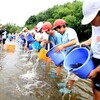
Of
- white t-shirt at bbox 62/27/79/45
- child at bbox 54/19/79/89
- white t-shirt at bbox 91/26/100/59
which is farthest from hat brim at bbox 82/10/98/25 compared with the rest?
white t-shirt at bbox 62/27/79/45

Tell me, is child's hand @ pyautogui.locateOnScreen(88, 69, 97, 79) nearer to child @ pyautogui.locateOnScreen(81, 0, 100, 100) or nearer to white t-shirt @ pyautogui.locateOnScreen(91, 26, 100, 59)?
child @ pyautogui.locateOnScreen(81, 0, 100, 100)

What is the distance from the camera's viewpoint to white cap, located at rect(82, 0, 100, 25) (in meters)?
2.37

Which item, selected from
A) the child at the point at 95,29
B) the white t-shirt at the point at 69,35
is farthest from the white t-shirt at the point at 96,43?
the white t-shirt at the point at 69,35

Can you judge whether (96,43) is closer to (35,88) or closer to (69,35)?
(69,35)

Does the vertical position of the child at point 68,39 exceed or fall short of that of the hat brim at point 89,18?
it falls short

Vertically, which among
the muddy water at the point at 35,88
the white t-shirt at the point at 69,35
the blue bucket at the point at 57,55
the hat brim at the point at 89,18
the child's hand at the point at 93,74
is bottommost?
the muddy water at the point at 35,88

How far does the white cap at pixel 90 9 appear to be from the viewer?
237 cm

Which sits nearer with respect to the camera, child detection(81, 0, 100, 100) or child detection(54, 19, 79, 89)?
child detection(81, 0, 100, 100)

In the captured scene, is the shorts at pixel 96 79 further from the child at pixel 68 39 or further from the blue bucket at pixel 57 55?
the blue bucket at pixel 57 55

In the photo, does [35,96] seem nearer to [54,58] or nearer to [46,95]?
[46,95]

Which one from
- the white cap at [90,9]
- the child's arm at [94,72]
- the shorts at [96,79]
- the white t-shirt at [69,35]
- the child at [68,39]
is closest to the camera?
the white cap at [90,9]

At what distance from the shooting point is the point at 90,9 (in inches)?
94.6

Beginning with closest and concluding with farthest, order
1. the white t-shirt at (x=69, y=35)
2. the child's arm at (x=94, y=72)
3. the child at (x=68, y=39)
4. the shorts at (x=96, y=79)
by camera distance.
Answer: the child's arm at (x=94, y=72)
the shorts at (x=96, y=79)
the child at (x=68, y=39)
the white t-shirt at (x=69, y=35)

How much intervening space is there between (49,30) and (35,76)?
163 cm
